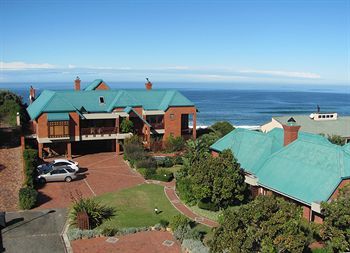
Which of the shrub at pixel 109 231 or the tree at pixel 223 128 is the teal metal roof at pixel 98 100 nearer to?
the tree at pixel 223 128

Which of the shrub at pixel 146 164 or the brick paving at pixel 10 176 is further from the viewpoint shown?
the shrub at pixel 146 164

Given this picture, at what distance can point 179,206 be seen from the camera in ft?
95.9

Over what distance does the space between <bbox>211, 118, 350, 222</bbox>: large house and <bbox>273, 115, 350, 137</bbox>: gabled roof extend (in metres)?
20.7

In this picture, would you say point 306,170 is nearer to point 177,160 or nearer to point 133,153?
point 177,160

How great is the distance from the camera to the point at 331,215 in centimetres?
2056

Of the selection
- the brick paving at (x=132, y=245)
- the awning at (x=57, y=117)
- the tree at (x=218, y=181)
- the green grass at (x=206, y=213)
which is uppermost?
the awning at (x=57, y=117)

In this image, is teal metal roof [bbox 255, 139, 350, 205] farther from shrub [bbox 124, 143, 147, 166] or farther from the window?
the window

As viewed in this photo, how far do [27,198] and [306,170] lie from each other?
19.2 metres

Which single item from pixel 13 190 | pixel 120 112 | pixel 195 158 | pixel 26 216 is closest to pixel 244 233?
pixel 195 158

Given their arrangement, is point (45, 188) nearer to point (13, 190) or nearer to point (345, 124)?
point (13, 190)

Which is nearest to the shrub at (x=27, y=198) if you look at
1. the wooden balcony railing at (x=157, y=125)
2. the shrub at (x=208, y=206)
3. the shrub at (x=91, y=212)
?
the shrub at (x=91, y=212)

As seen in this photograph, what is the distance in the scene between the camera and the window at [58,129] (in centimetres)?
4119

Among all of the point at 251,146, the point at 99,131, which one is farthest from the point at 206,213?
the point at 99,131

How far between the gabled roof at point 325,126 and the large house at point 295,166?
20.7 meters
